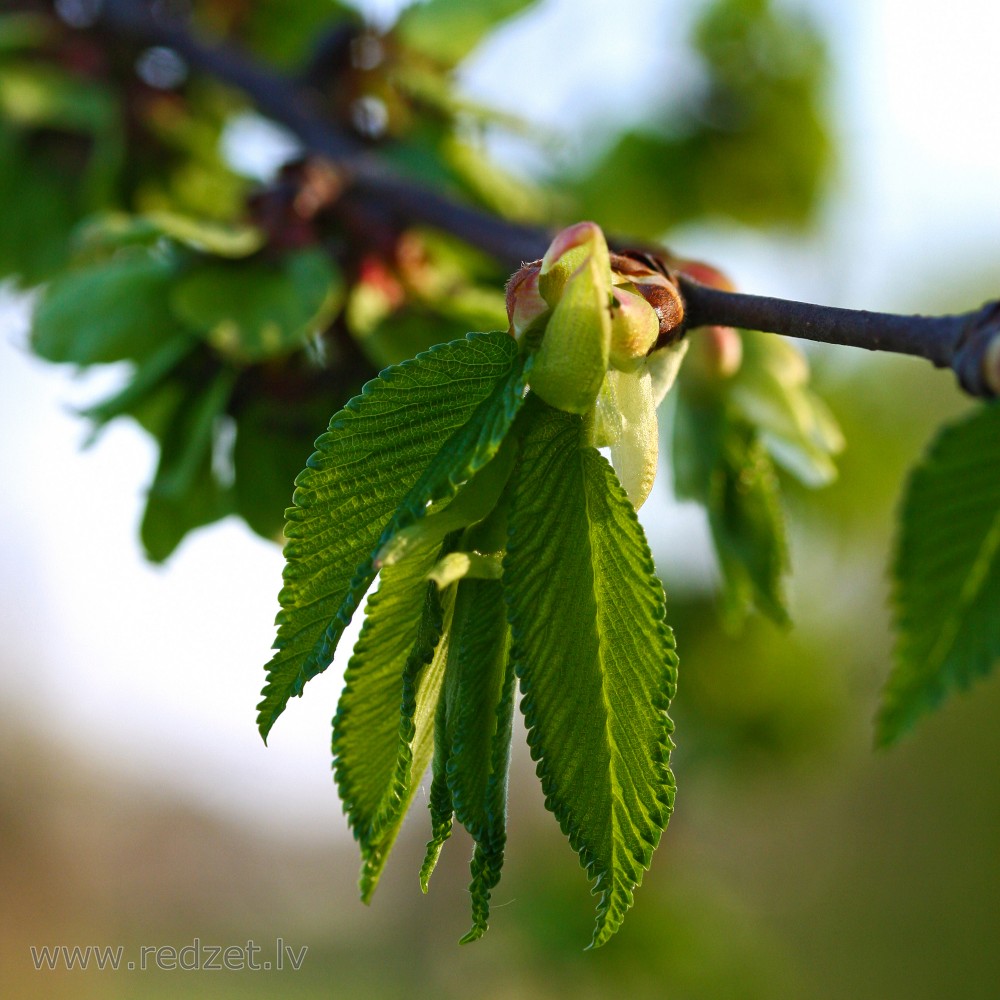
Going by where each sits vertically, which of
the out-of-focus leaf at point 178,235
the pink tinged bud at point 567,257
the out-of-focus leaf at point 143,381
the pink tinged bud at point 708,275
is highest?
the pink tinged bud at point 567,257

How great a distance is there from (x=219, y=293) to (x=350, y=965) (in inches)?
457

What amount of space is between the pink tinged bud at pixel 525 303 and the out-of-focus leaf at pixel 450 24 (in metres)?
0.64

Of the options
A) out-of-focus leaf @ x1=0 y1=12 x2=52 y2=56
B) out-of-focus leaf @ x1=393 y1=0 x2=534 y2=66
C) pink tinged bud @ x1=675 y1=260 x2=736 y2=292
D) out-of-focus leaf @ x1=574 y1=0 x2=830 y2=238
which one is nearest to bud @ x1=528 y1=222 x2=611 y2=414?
pink tinged bud @ x1=675 y1=260 x2=736 y2=292

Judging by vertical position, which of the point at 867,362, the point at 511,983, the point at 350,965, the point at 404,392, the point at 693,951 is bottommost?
the point at 350,965

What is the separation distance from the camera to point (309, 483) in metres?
0.31

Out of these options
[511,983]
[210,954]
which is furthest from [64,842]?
[210,954]

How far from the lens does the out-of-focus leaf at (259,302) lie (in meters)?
0.60

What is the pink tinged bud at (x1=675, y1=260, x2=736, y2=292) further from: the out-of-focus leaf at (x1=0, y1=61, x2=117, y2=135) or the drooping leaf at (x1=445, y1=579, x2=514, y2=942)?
the out-of-focus leaf at (x1=0, y1=61, x2=117, y2=135)

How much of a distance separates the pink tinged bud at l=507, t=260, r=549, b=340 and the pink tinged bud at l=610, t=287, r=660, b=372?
26 mm

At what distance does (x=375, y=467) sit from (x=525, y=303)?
73 millimetres

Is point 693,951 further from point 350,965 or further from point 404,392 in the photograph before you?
point 350,965

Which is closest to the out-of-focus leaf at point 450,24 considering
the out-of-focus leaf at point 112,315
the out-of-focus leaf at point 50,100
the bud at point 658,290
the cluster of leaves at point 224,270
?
the cluster of leaves at point 224,270

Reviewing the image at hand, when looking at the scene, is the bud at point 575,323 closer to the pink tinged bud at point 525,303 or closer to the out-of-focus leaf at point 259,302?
the pink tinged bud at point 525,303

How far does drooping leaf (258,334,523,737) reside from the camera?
0.30 meters
